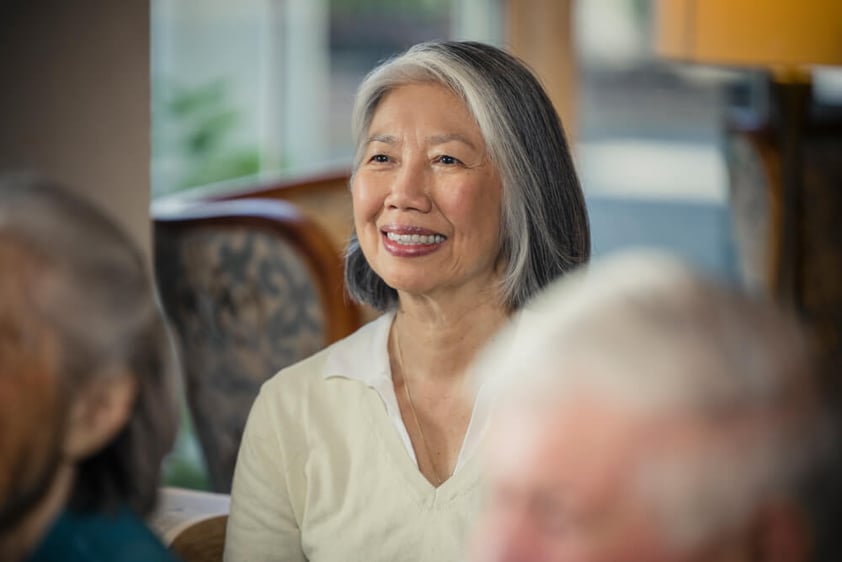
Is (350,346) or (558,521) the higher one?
(558,521)

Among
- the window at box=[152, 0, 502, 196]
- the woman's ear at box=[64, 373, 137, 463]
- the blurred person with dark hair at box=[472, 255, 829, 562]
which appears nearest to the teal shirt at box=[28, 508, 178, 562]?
the woman's ear at box=[64, 373, 137, 463]

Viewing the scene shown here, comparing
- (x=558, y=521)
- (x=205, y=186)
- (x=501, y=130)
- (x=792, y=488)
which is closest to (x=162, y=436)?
(x=558, y=521)

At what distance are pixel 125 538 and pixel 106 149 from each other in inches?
42.9

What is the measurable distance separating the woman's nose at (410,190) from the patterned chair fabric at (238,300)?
945 millimetres

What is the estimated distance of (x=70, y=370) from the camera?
1.10 m

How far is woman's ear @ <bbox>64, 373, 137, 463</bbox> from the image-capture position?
3.73 ft

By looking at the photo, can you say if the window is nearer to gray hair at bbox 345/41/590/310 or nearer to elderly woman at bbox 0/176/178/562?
gray hair at bbox 345/41/590/310

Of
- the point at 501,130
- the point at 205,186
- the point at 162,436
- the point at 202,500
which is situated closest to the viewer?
the point at 162,436

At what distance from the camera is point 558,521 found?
2.45 feet

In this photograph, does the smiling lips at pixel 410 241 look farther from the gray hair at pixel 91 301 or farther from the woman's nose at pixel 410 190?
the gray hair at pixel 91 301

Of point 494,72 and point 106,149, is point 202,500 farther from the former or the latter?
point 494,72

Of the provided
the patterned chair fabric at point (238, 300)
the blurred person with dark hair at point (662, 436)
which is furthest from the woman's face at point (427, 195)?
the blurred person with dark hair at point (662, 436)

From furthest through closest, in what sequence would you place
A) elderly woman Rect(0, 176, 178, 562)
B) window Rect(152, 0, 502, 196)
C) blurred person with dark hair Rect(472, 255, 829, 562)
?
window Rect(152, 0, 502, 196) < elderly woman Rect(0, 176, 178, 562) < blurred person with dark hair Rect(472, 255, 829, 562)

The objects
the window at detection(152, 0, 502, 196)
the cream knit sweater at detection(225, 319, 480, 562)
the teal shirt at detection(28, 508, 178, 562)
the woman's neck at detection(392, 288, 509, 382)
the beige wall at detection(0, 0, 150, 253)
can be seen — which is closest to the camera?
the teal shirt at detection(28, 508, 178, 562)
